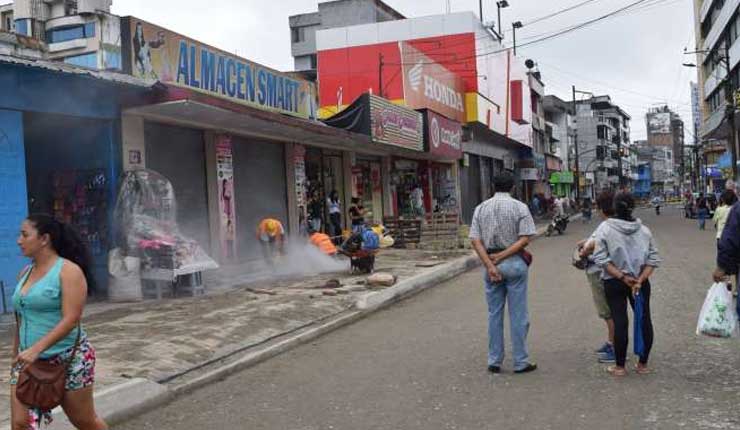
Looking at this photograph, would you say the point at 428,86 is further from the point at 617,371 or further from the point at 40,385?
the point at 40,385

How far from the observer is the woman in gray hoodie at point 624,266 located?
18.6 ft

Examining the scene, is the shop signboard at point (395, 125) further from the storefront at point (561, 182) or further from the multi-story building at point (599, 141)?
the multi-story building at point (599, 141)

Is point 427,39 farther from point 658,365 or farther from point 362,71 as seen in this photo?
point 658,365

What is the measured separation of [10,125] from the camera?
30.8 ft

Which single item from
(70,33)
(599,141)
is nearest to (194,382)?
(70,33)

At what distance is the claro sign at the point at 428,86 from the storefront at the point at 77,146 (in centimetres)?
1660

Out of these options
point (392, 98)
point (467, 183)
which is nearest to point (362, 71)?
point (392, 98)

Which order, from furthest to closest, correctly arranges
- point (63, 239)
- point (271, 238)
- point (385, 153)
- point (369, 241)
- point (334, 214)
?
1. point (385, 153)
2. point (334, 214)
3. point (271, 238)
4. point (369, 241)
5. point (63, 239)

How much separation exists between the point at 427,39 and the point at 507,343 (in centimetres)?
2975

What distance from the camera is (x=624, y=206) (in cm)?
574

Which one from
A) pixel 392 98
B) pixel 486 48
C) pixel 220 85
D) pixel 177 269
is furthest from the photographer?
pixel 486 48

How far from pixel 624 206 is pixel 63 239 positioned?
4.20 metres

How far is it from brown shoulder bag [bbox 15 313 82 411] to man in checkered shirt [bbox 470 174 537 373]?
11.6 ft

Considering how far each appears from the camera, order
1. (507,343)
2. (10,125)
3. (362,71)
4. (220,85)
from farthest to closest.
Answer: (362,71) < (220,85) < (10,125) < (507,343)
